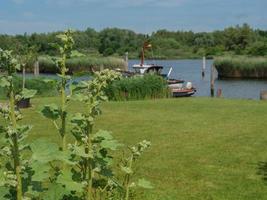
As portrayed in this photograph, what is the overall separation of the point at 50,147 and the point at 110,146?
0.40 m

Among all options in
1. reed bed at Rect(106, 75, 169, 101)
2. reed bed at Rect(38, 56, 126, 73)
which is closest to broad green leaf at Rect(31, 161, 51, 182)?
reed bed at Rect(106, 75, 169, 101)

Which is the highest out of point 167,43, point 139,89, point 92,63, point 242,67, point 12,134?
point 167,43

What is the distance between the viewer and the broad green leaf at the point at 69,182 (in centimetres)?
272

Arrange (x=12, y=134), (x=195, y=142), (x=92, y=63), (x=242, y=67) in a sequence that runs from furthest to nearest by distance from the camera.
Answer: (x=92, y=63) → (x=242, y=67) → (x=195, y=142) → (x=12, y=134)

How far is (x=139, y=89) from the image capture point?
973 inches

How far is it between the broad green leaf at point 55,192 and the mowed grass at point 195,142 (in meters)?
0.49

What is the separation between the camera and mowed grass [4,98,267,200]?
8.00m

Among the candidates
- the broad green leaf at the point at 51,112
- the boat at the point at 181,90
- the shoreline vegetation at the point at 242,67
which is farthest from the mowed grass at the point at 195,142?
the shoreline vegetation at the point at 242,67

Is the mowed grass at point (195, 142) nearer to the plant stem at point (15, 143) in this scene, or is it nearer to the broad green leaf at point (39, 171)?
the broad green leaf at point (39, 171)

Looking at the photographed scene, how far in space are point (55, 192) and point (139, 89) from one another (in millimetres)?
21964

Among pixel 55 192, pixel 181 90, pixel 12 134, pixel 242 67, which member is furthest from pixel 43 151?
pixel 242 67

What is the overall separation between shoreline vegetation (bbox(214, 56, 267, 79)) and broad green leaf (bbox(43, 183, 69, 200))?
178 feet

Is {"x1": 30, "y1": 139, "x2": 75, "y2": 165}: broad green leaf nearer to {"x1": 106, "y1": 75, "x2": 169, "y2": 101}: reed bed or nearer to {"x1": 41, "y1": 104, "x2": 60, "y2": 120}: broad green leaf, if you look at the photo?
{"x1": 41, "y1": 104, "x2": 60, "y2": 120}: broad green leaf

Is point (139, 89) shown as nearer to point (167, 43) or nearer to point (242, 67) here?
point (242, 67)
